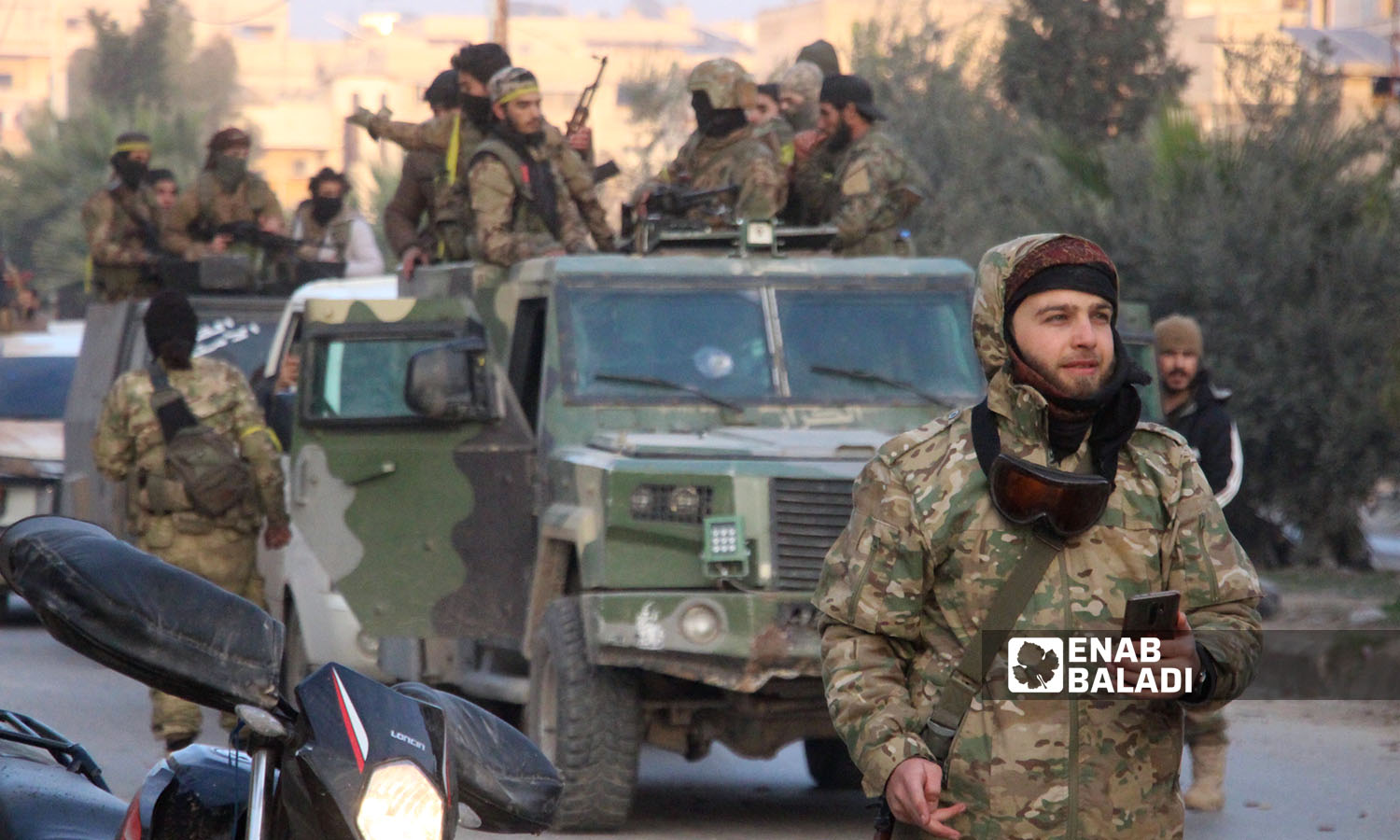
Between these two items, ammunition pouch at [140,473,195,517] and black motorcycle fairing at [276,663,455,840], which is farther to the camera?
ammunition pouch at [140,473,195,517]

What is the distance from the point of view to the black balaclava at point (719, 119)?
31.0ft

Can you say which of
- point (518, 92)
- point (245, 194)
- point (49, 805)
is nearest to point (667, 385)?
point (518, 92)

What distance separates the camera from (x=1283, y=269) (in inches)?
616

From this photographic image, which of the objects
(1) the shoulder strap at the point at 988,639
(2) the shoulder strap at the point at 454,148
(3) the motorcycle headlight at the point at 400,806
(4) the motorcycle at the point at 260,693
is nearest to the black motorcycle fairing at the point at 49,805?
(4) the motorcycle at the point at 260,693

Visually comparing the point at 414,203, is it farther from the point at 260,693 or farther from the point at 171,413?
the point at 260,693

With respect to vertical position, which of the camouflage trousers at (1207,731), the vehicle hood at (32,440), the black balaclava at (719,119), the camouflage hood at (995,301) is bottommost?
the camouflage trousers at (1207,731)

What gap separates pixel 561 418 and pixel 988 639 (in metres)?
4.72

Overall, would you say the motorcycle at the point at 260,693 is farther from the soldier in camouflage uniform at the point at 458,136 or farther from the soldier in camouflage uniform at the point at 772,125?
the soldier in camouflage uniform at the point at 772,125

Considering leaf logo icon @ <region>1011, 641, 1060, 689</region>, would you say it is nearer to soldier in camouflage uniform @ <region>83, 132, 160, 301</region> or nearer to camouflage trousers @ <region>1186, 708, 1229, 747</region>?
camouflage trousers @ <region>1186, 708, 1229, 747</region>

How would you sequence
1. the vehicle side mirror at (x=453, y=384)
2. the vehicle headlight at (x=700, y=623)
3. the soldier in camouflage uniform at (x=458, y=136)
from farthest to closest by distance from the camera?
the soldier in camouflage uniform at (x=458, y=136)
the vehicle side mirror at (x=453, y=384)
the vehicle headlight at (x=700, y=623)

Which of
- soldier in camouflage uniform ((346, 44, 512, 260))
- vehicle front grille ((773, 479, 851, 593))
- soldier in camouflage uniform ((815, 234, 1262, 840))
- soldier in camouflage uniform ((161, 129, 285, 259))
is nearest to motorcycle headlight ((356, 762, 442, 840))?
soldier in camouflage uniform ((815, 234, 1262, 840))

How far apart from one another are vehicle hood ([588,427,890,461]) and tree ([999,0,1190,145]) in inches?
578

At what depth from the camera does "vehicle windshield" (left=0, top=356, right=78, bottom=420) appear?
1411 centimetres

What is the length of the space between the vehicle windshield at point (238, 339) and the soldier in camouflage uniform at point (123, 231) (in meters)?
1.18
